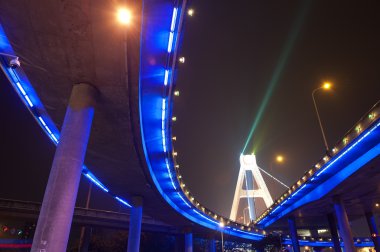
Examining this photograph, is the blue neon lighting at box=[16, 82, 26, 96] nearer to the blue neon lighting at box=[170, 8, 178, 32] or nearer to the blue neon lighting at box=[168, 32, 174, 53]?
the blue neon lighting at box=[168, 32, 174, 53]

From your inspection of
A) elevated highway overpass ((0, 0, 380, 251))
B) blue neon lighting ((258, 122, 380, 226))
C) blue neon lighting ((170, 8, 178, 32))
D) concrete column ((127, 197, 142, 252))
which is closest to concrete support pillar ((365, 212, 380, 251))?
blue neon lighting ((258, 122, 380, 226))

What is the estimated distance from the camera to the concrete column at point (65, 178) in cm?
1229

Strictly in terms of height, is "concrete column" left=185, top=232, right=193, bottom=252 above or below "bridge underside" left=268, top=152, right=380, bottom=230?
below

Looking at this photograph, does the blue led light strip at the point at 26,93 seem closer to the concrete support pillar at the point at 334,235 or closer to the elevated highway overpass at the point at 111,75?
the elevated highway overpass at the point at 111,75

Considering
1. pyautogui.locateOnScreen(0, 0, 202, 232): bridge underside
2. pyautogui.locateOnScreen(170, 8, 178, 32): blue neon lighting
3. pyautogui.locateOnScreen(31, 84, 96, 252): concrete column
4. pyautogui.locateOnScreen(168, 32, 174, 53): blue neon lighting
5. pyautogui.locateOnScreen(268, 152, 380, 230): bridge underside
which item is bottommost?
pyautogui.locateOnScreen(31, 84, 96, 252): concrete column

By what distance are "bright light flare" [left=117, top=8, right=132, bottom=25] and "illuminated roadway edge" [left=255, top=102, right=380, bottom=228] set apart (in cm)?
1709

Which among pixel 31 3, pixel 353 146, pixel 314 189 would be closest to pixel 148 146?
pixel 31 3

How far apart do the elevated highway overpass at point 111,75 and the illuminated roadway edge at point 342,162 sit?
89 mm

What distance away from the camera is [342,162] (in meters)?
26.0

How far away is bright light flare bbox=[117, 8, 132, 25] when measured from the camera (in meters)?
10.4

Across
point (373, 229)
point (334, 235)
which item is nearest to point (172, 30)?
point (334, 235)

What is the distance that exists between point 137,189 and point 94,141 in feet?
38.8

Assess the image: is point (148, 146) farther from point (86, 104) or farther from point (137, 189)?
point (137, 189)

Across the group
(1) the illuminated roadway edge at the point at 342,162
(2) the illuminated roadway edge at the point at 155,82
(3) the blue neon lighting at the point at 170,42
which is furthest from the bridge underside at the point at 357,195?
(3) the blue neon lighting at the point at 170,42
